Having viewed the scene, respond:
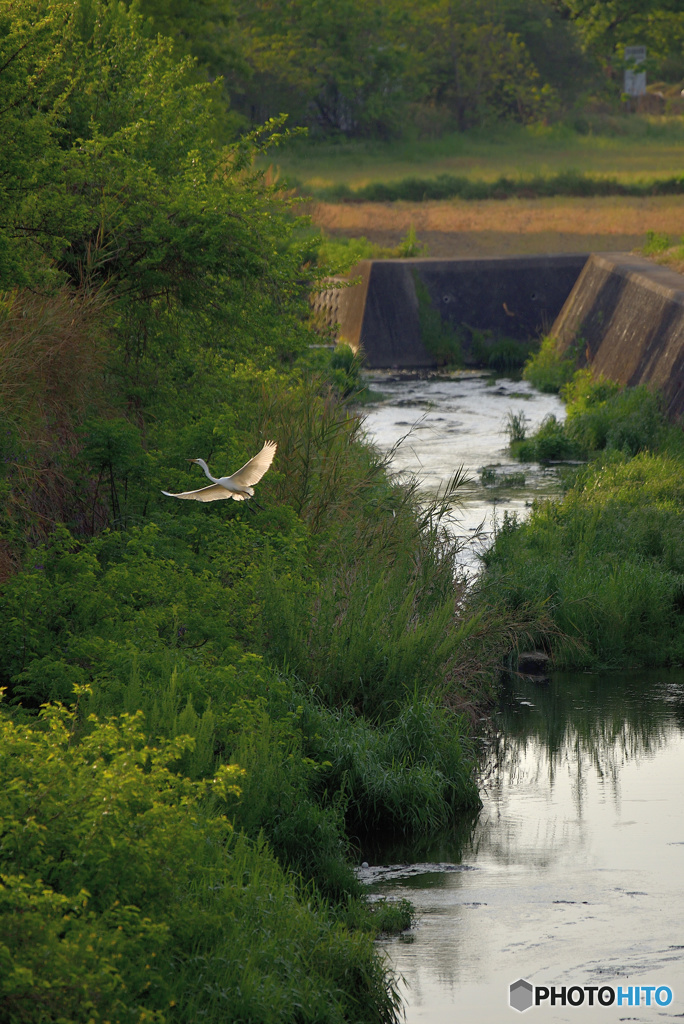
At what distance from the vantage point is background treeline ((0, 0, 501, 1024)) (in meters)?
6.18

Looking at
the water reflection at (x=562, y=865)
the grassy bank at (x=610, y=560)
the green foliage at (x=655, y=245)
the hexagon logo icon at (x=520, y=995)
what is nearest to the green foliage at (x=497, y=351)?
the green foliage at (x=655, y=245)

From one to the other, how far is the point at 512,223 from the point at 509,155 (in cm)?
2519

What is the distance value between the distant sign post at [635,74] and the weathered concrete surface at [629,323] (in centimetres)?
4922

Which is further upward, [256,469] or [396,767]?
[256,469]

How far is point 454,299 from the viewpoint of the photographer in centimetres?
3256

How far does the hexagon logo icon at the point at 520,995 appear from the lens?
7.32m

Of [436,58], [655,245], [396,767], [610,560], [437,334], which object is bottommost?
[437,334]

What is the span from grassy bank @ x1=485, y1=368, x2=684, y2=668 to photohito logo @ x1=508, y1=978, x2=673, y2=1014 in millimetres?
4970

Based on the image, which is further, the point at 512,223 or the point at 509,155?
the point at 509,155

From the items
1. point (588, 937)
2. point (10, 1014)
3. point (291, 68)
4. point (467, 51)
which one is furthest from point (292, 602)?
point (467, 51)

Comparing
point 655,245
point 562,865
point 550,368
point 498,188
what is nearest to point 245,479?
point 562,865

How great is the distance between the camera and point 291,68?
220ft

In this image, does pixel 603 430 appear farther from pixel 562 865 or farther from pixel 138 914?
pixel 138 914

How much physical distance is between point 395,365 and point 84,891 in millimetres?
26781
